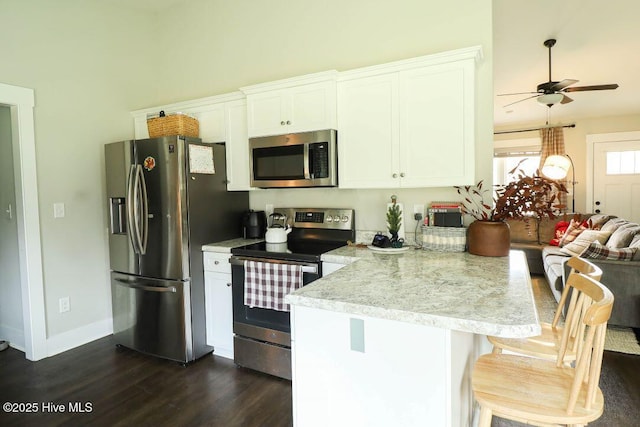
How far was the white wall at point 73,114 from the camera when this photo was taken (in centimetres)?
288

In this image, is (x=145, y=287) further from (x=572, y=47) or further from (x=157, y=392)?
(x=572, y=47)

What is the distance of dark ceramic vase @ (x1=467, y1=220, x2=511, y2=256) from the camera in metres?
2.17

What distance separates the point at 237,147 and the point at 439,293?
2.17m

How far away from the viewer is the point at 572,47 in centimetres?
389

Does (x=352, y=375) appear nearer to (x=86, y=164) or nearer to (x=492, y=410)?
(x=492, y=410)

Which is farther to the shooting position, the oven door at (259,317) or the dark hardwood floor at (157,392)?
the oven door at (259,317)

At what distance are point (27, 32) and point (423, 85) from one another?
3.05 metres

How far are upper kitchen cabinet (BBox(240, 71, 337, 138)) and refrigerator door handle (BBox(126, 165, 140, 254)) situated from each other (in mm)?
980

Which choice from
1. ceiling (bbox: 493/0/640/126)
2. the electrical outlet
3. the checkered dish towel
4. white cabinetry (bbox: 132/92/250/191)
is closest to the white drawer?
the checkered dish towel

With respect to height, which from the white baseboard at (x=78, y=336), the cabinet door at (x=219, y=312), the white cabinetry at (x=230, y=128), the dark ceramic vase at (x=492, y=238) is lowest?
the white baseboard at (x=78, y=336)

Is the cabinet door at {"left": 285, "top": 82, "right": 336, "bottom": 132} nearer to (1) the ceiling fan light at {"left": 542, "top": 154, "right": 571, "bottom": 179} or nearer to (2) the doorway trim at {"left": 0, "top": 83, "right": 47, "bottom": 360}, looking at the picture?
(2) the doorway trim at {"left": 0, "top": 83, "right": 47, "bottom": 360}

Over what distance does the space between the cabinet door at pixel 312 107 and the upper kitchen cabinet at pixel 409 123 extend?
8cm

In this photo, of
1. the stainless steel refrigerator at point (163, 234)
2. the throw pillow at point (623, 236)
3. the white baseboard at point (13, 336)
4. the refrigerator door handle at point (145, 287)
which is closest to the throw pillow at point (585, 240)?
the throw pillow at point (623, 236)

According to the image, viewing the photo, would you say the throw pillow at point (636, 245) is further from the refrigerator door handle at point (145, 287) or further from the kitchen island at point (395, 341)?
the refrigerator door handle at point (145, 287)
